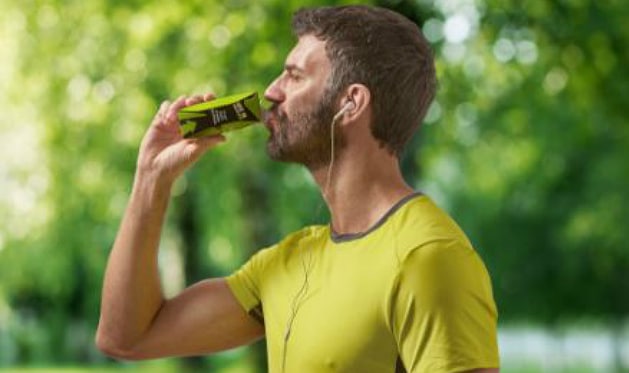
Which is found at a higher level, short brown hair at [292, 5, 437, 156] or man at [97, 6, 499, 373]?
short brown hair at [292, 5, 437, 156]

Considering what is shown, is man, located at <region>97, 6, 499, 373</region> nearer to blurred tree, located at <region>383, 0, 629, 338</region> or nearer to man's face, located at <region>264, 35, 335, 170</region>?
man's face, located at <region>264, 35, 335, 170</region>

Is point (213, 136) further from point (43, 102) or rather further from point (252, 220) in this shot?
point (43, 102)

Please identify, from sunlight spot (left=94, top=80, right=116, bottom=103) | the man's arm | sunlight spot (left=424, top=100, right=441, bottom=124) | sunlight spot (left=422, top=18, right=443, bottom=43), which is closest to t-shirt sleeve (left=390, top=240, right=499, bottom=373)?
the man's arm

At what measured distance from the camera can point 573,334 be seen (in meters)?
35.9


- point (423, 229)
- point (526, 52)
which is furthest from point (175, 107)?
point (526, 52)

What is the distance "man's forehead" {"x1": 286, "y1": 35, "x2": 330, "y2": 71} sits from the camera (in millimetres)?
2955

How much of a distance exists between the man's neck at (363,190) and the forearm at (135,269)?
394 millimetres

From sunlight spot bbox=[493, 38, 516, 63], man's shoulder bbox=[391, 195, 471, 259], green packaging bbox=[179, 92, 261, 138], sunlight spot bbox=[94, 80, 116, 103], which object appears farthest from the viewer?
sunlight spot bbox=[94, 80, 116, 103]

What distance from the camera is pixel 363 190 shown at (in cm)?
291

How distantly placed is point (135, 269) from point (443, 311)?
776 mm

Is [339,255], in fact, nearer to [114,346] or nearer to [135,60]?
[114,346]

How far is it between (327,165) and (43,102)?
1280 cm

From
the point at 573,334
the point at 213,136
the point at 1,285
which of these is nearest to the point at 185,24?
the point at 213,136

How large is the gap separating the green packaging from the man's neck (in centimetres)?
23
